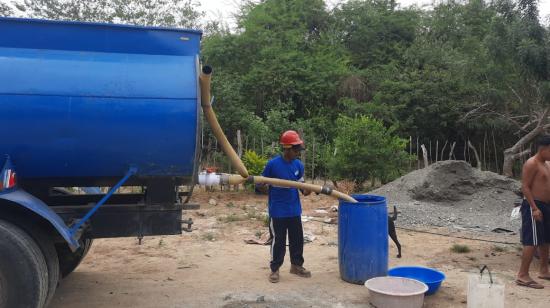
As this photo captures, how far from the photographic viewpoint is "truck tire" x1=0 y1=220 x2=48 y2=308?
11.3ft

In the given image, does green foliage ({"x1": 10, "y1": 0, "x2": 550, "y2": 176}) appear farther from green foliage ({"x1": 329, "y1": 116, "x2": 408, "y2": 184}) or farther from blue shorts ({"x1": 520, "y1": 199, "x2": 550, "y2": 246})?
blue shorts ({"x1": 520, "y1": 199, "x2": 550, "y2": 246})

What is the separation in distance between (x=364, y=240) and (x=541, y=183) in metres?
1.97

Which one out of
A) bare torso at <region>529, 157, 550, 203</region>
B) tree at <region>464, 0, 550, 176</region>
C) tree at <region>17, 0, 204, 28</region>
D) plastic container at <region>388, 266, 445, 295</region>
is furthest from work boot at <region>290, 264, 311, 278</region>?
tree at <region>17, 0, 204, 28</region>

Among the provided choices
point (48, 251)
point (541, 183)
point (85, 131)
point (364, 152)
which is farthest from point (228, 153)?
point (364, 152)

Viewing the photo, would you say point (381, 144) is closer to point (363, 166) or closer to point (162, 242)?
point (363, 166)

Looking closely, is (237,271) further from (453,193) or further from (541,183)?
(453,193)

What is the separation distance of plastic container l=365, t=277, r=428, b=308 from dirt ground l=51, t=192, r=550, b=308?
215 mm

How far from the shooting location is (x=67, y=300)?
15.8ft

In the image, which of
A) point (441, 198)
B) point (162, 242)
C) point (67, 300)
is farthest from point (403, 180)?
point (67, 300)

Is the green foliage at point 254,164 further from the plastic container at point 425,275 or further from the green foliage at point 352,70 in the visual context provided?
the plastic container at point 425,275

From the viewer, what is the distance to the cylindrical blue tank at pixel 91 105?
139 inches

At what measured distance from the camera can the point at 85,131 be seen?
141 inches

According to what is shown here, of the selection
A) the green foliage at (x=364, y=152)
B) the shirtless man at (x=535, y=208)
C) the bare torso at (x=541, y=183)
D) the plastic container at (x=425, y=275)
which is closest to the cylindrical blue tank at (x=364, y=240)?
the plastic container at (x=425, y=275)

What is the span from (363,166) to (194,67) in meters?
9.04
